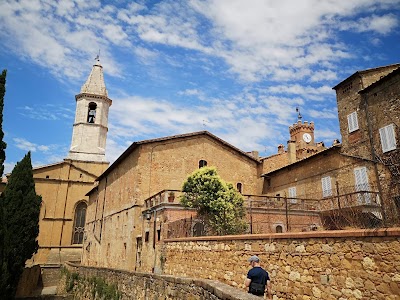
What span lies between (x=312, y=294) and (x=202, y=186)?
37.8 feet

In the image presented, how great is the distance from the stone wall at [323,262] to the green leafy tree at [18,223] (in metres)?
16.9

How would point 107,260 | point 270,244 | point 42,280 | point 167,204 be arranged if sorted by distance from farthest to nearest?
1. point 42,280
2. point 107,260
3. point 167,204
4. point 270,244

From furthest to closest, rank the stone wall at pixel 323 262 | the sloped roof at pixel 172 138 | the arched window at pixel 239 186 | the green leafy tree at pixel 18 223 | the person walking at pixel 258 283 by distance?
1. the arched window at pixel 239 186
2. the sloped roof at pixel 172 138
3. the green leafy tree at pixel 18 223
4. the person walking at pixel 258 283
5. the stone wall at pixel 323 262

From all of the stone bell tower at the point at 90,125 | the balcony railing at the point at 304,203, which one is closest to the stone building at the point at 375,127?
the balcony railing at the point at 304,203

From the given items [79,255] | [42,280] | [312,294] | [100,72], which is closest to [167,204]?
[312,294]

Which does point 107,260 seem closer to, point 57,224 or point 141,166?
point 141,166

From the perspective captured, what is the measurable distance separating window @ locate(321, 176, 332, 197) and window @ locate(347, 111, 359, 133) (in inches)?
139

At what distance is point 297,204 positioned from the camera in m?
20.0

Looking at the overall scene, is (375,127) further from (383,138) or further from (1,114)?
(1,114)

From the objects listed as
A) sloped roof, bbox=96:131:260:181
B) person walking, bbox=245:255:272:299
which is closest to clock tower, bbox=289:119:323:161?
sloped roof, bbox=96:131:260:181

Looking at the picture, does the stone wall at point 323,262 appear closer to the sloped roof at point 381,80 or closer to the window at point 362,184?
the window at point 362,184

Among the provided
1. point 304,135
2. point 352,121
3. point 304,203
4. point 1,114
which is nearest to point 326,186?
point 304,203

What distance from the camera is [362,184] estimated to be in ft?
54.0

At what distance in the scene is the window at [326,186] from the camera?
19484mm
